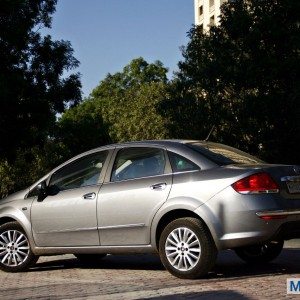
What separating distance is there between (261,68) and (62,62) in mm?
8837

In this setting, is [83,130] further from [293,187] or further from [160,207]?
[293,187]

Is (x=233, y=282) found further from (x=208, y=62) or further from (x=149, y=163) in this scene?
(x=208, y=62)

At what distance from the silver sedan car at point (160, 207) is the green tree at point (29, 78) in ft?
36.3

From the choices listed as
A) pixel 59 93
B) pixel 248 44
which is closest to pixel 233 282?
pixel 248 44

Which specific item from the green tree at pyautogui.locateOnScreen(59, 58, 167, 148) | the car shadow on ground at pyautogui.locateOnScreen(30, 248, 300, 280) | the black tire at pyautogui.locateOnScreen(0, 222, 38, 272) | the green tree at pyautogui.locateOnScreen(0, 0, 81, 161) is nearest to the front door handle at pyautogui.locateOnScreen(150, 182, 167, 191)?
the car shadow on ground at pyautogui.locateOnScreen(30, 248, 300, 280)

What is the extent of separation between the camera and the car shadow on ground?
24.7ft

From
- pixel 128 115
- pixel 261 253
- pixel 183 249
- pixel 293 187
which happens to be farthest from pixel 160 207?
Answer: pixel 128 115

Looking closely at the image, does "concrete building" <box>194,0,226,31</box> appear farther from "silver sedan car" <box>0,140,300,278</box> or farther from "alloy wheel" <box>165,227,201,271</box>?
"alloy wheel" <box>165,227,201,271</box>

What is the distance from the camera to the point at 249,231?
22.3 ft

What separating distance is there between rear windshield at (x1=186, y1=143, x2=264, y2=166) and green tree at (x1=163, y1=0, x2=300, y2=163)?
8781 mm

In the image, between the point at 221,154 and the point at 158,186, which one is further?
the point at 221,154

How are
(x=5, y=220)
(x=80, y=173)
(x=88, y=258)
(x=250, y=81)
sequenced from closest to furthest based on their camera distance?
(x=80, y=173), (x=5, y=220), (x=88, y=258), (x=250, y=81)

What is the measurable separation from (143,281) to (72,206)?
4.77ft

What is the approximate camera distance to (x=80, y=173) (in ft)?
27.3
